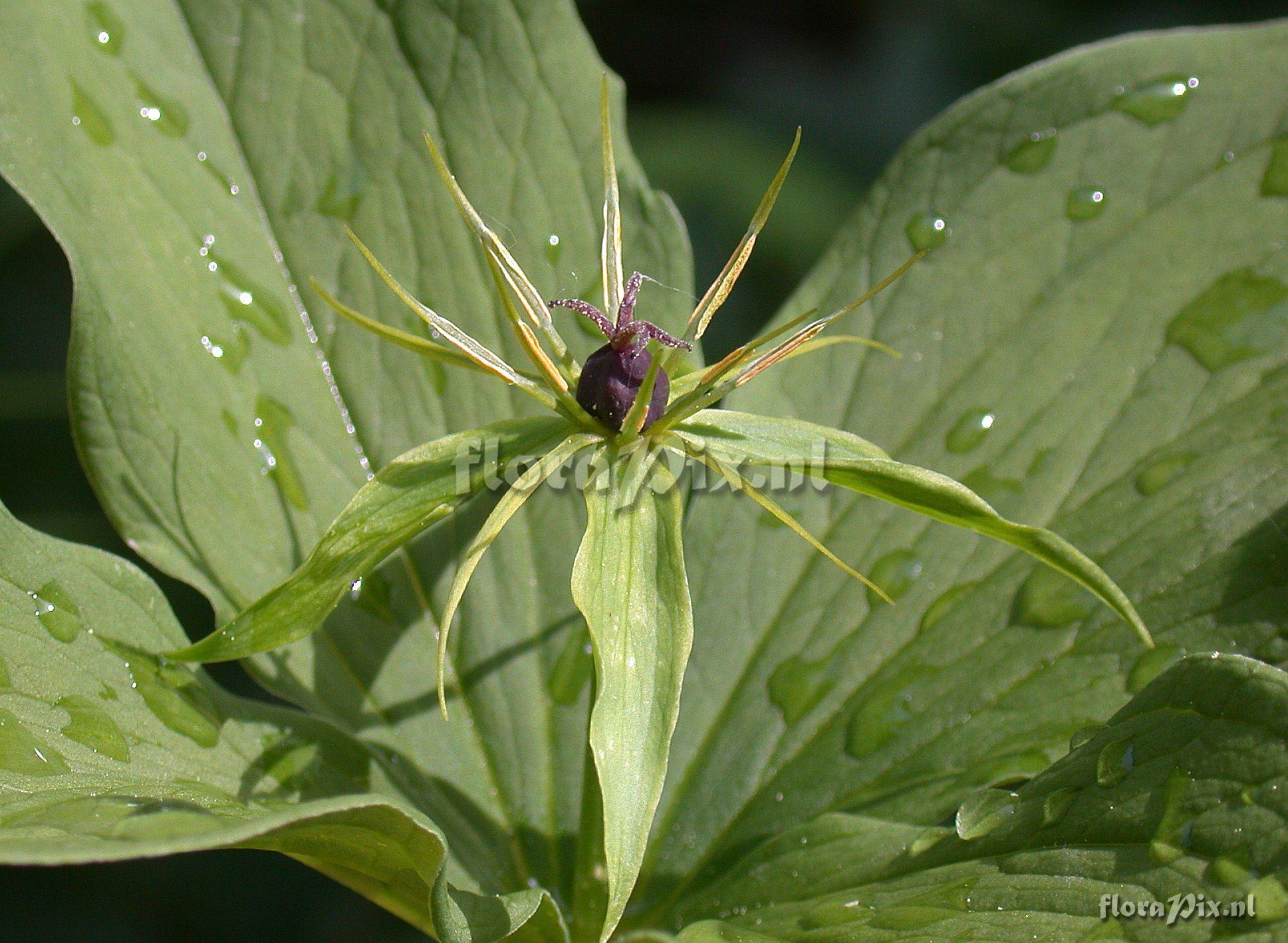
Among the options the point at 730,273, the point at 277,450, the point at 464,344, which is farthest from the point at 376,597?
the point at 730,273

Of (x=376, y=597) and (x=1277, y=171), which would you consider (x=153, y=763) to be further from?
(x=1277, y=171)

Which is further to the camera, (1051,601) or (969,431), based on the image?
(969,431)

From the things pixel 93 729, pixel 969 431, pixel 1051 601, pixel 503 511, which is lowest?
pixel 1051 601

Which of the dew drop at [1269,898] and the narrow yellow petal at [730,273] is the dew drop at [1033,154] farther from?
the dew drop at [1269,898]

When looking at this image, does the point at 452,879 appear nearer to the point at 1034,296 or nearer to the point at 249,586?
the point at 249,586

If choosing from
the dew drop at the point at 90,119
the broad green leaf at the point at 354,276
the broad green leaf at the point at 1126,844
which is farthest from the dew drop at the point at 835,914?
the dew drop at the point at 90,119

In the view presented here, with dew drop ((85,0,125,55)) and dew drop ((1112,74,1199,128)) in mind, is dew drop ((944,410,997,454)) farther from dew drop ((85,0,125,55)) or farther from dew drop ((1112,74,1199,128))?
dew drop ((85,0,125,55))

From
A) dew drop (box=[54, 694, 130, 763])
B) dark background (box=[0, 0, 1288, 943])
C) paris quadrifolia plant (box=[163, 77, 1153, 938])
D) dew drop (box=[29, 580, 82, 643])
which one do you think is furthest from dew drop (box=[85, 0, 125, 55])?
dark background (box=[0, 0, 1288, 943])
